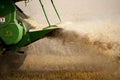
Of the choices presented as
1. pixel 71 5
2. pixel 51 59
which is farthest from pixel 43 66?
pixel 71 5

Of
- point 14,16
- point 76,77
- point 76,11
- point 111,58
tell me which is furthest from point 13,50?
point 76,11

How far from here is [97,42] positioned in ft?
29.8

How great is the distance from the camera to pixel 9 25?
29.1ft

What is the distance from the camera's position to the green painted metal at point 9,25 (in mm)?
8836

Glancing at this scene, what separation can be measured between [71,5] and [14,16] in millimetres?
4581

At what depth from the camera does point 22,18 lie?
991 centimetres

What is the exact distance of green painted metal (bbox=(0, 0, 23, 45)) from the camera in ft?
29.0

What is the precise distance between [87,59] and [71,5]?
260 centimetres

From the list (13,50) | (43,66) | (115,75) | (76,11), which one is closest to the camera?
(115,75)

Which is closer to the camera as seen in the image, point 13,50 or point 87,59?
point 13,50

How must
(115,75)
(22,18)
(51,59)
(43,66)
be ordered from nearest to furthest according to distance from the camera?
(115,75)
(22,18)
(43,66)
(51,59)

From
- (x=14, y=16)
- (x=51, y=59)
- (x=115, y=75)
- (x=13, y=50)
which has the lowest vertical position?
(x=51, y=59)

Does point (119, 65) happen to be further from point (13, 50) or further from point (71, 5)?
point (71, 5)

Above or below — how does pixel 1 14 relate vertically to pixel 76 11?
above
